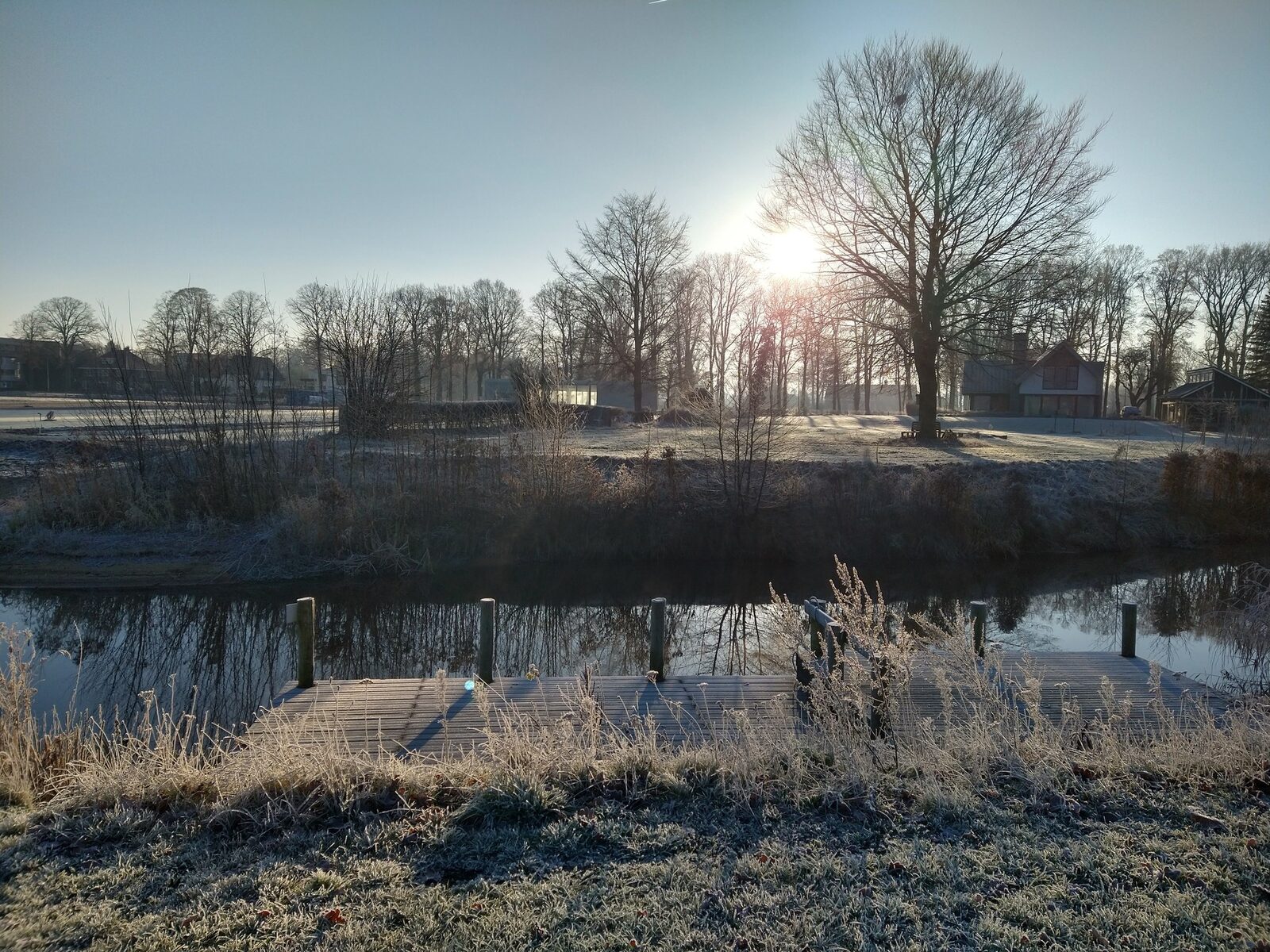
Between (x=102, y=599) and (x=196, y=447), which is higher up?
(x=196, y=447)

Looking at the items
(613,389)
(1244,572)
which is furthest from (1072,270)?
(613,389)

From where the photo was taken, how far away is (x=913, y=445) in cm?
2756

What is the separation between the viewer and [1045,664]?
898 cm

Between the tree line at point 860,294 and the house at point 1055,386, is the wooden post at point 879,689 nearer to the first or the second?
the tree line at point 860,294

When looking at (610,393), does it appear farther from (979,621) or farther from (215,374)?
(979,621)

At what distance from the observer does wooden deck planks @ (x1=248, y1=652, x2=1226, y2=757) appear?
21.3 ft

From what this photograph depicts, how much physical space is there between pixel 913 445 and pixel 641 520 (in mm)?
12819

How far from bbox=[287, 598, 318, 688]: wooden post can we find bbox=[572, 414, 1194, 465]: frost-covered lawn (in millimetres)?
11494

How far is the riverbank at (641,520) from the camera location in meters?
17.1

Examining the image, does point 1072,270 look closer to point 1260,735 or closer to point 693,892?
point 1260,735

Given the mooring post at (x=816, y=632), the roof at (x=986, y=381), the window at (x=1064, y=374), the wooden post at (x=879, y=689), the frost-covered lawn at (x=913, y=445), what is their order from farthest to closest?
1. the roof at (x=986, y=381)
2. the window at (x=1064, y=374)
3. the frost-covered lawn at (x=913, y=445)
4. the mooring post at (x=816, y=632)
5. the wooden post at (x=879, y=689)

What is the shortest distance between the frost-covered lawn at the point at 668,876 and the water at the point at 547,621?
Answer: 5.99 meters

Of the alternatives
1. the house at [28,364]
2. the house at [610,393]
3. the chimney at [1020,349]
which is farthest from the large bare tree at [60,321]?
the chimney at [1020,349]

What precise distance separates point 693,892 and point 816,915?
0.57m
